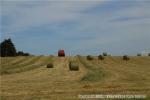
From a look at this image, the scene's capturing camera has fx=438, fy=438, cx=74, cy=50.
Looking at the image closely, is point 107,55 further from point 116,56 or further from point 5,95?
point 5,95

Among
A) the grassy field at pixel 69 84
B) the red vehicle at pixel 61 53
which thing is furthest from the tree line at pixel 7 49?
the grassy field at pixel 69 84

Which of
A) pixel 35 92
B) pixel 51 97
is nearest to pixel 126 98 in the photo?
pixel 51 97

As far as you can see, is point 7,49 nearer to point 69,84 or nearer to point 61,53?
point 61,53

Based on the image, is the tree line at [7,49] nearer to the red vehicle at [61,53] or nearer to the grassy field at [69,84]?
the red vehicle at [61,53]

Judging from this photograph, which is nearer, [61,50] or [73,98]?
[73,98]

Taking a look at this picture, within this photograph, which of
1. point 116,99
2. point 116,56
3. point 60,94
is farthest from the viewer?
point 116,56

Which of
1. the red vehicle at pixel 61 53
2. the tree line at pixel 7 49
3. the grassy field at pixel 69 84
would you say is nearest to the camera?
the grassy field at pixel 69 84

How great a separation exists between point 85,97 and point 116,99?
4.59ft

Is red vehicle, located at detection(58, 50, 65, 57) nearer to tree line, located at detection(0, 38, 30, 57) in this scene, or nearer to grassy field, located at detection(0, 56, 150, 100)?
tree line, located at detection(0, 38, 30, 57)

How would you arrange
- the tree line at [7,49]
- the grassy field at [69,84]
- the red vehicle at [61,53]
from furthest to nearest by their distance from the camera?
1. the tree line at [7,49]
2. the red vehicle at [61,53]
3. the grassy field at [69,84]

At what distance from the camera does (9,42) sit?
275 ft

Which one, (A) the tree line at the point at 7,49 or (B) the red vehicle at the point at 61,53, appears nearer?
(B) the red vehicle at the point at 61,53

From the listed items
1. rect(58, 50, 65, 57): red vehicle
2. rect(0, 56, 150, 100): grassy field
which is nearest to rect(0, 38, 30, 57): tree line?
rect(58, 50, 65, 57): red vehicle

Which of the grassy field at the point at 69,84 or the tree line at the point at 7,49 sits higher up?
the tree line at the point at 7,49
